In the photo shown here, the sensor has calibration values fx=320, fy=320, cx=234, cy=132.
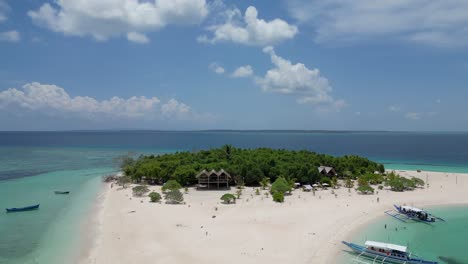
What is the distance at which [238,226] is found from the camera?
27.3 metres

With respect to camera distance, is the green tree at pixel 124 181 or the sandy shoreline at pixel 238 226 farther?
the green tree at pixel 124 181

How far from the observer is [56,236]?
2631 centimetres

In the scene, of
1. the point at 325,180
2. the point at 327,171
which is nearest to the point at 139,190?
the point at 325,180

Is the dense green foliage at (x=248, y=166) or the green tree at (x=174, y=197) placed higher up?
the dense green foliage at (x=248, y=166)

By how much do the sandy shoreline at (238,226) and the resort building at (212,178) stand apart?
2.54m

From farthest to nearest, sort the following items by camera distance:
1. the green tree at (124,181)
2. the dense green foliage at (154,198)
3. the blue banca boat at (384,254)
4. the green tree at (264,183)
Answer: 1. the green tree at (124,181)
2. the green tree at (264,183)
3. the dense green foliage at (154,198)
4. the blue banca boat at (384,254)

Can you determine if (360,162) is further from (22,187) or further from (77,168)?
(77,168)

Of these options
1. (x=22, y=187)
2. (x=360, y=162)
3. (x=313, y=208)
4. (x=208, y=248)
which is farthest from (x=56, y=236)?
(x=360, y=162)

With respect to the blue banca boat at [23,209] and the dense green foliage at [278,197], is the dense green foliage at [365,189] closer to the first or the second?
the dense green foliage at [278,197]

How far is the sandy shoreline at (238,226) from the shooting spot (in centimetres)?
2181

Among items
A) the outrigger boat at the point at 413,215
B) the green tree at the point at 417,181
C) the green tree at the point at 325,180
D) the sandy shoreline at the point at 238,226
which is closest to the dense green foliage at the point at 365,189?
the sandy shoreline at the point at 238,226

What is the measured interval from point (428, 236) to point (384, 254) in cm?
776

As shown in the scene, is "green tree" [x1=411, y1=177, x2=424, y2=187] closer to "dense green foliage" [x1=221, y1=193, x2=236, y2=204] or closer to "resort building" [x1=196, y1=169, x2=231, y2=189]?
"resort building" [x1=196, y1=169, x2=231, y2=189]

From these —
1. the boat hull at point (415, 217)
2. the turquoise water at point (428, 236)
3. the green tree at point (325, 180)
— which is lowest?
the turquoise water at point (428, 236)
